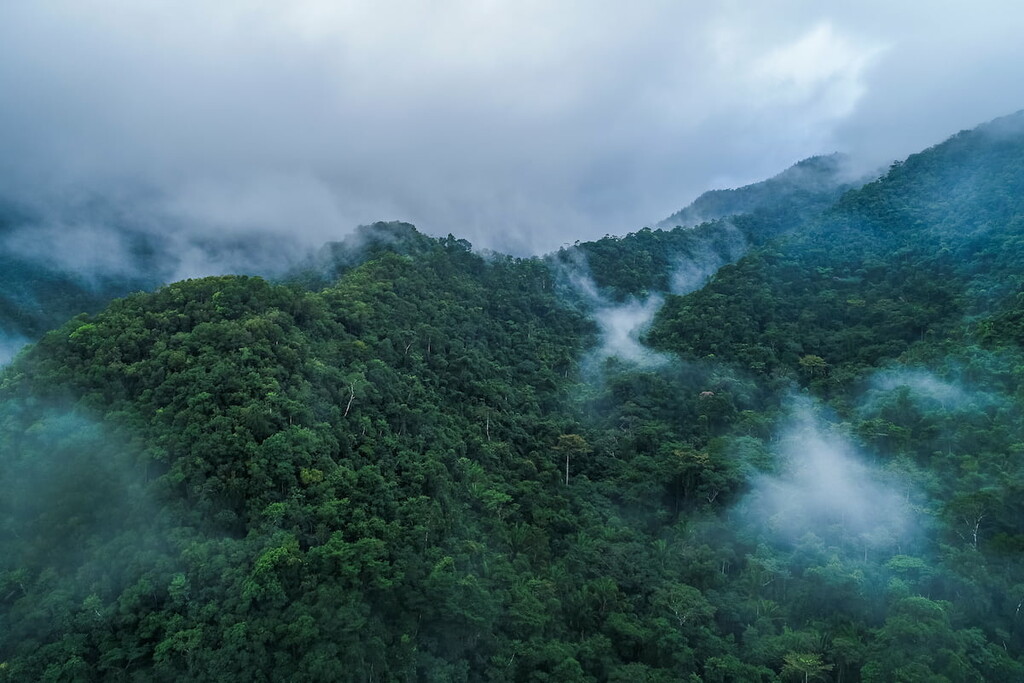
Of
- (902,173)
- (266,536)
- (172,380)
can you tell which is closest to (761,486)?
(266,536)

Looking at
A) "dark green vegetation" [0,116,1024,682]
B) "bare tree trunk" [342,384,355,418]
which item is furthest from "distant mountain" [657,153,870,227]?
"bare tree trunk" [342,384,355,418]

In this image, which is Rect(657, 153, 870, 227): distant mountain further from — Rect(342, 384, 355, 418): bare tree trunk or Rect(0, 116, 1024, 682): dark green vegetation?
Rect(342, 384, 355, 418): bare tree trunk

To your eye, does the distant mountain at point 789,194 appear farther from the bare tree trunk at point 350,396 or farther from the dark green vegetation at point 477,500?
the bare tree trunk at point 350,396

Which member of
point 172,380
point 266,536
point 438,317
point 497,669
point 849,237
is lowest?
point 497,669

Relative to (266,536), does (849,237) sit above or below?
above

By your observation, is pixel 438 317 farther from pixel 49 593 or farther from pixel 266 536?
pixel 49 593

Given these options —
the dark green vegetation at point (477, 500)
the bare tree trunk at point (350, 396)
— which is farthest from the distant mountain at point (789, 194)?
the bare tree trunk at point (350, 396)

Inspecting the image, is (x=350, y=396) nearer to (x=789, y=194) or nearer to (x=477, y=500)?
(x=477, y=500)
